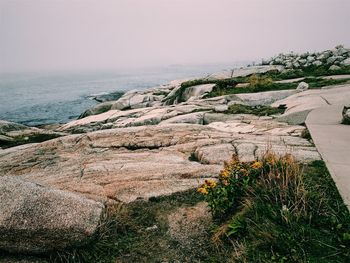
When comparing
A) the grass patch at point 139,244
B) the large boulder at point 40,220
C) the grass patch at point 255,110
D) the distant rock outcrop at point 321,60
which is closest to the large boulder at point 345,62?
the distant rock outcrop at point 321,60

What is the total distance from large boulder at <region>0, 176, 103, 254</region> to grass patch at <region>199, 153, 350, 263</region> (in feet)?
6.16

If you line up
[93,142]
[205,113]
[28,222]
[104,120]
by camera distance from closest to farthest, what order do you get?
1. [28,222]
2. [93,142]
3. [205,113]
4. [104,120]

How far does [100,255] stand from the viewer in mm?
4754

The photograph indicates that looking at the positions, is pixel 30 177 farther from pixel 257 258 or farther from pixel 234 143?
pixel 257 258

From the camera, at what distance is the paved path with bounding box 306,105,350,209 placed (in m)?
5.64

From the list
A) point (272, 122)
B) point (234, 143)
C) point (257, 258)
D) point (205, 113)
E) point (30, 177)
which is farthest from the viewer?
point (205, 113)

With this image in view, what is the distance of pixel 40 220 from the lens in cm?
467

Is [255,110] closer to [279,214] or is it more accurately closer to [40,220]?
[279,214]

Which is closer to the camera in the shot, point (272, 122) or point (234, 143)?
point (234, 143)

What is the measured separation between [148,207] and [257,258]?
2.43 meters

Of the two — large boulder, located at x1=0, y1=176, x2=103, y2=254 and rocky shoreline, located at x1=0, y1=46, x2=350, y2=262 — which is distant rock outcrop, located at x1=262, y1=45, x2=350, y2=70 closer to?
rocky shoreline, located at x1=0, y1=46, x2=350, y2=262

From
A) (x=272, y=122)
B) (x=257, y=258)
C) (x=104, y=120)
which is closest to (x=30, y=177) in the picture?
→ (x=257, y=258)

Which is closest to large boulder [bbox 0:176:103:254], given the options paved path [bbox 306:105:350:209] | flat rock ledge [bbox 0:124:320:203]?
flat rock ledge [bbox 0:124:320:203]

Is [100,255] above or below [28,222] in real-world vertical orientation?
below
